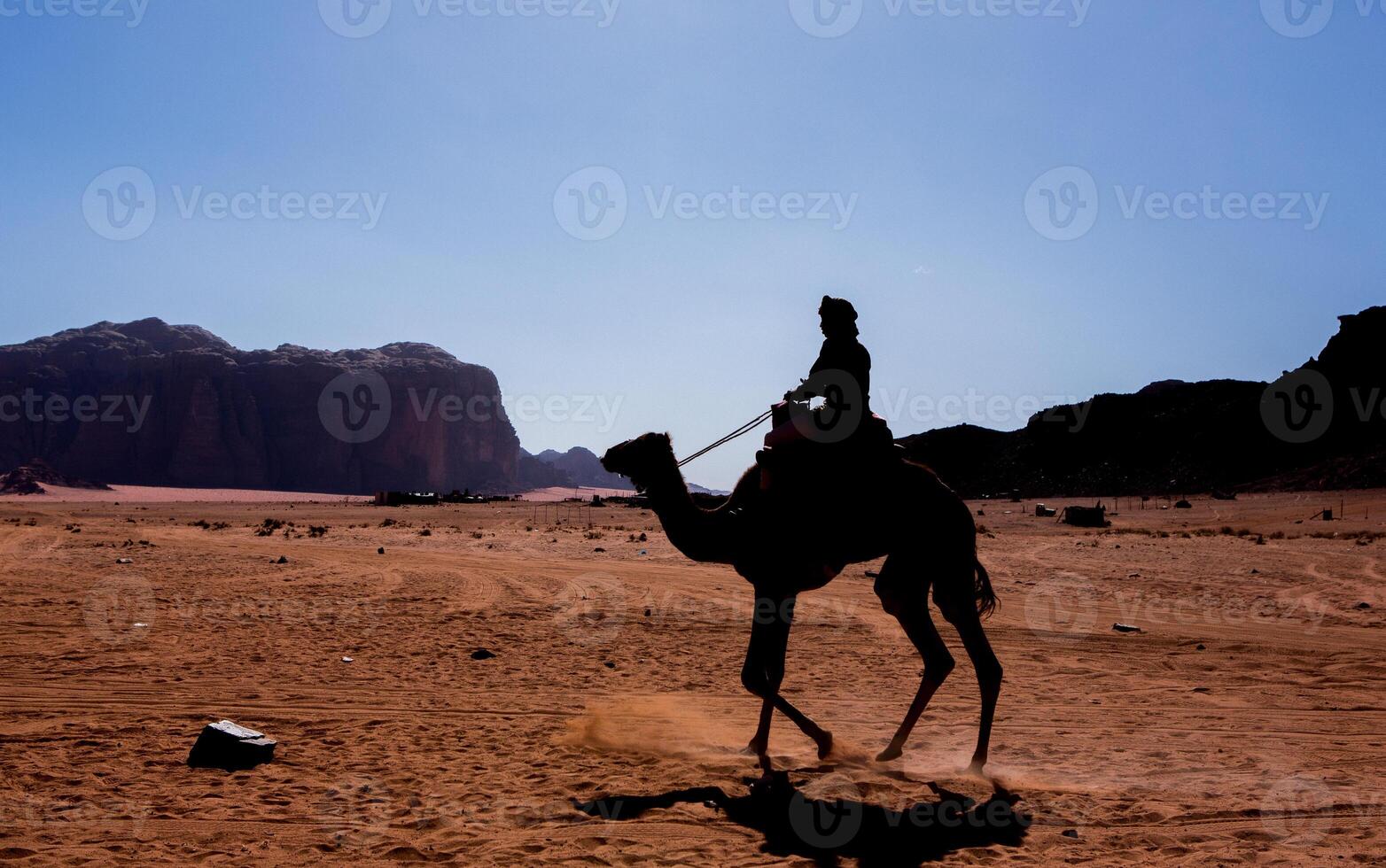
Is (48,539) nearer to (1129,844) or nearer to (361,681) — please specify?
(361,681)

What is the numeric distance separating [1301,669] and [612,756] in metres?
10.1

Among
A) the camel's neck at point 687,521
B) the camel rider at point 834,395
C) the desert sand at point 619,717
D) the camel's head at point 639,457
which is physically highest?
the camel rider at point 834,395

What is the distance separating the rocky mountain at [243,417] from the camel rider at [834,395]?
16254 cm

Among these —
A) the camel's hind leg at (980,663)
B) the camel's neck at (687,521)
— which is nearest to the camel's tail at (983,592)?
the camel's hind leg at (980,663)

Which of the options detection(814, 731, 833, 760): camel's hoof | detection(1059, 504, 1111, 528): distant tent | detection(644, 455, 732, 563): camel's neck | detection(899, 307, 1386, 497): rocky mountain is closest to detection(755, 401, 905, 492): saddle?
detection(644, 455, 732, 563): camel's neck

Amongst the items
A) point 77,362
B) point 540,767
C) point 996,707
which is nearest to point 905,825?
point 540,767

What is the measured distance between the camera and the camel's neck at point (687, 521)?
8.14m

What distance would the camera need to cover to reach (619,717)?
9570mm

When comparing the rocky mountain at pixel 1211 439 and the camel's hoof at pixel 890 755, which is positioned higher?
the rocky mountain at pixel 1211 439

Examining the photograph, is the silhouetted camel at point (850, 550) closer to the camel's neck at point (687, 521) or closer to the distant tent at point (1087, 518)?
the camel's neck at point (687, 521)

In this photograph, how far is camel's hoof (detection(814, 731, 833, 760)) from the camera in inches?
319

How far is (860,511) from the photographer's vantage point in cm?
802

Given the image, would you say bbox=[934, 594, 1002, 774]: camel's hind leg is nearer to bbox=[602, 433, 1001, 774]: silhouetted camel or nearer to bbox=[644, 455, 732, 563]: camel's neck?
bbox=[602, 433, 1001, 774]: silhouetted camel

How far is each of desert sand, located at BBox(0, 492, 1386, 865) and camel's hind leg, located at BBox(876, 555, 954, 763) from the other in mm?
577
